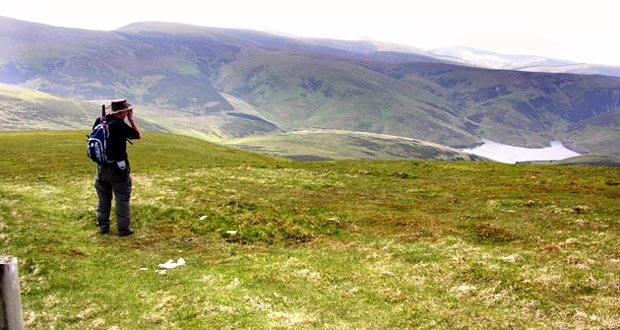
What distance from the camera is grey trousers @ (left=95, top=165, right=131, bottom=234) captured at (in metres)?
19.4

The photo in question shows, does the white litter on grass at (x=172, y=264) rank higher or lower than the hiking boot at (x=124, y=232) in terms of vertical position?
higher

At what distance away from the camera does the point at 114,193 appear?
65.4 ft

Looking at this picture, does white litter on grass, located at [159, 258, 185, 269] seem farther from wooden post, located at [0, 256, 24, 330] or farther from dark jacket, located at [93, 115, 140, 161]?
wooden post, located at [0, 256, 24, 330]

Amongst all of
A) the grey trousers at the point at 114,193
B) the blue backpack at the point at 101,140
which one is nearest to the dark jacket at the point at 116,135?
the blue backpack at the point at 101,140

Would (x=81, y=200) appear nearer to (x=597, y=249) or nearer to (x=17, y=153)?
(x=597, y=249)

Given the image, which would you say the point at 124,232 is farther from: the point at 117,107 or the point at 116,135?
the point at 117,107

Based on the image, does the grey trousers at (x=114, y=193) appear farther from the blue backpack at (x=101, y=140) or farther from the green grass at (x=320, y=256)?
the blue backpack at (x=101, y=140)

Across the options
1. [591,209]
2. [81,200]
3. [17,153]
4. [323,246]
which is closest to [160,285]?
[323,246]

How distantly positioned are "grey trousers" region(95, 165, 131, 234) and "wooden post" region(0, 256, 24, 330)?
529 inches

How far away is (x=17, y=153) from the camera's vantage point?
55531mm

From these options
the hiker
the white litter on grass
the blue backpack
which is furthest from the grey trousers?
the white litter on grass

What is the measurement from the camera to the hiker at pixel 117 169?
18.8 metres

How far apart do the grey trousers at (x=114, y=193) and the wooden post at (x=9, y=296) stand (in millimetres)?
13449

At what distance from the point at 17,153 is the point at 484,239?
192 feet
